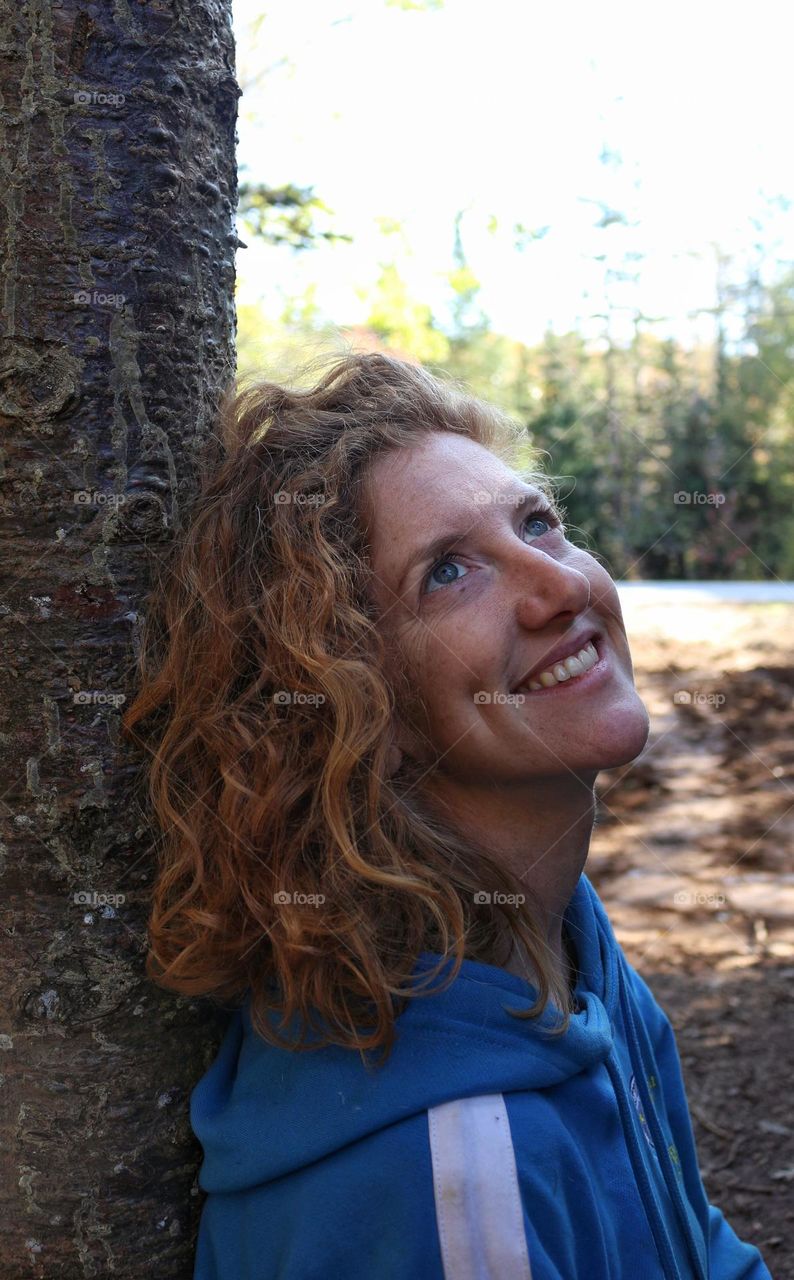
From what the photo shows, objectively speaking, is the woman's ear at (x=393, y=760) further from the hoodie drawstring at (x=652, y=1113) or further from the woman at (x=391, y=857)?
the hoodie drawstring at (x=652, y=1113)

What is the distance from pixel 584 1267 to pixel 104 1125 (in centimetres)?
62

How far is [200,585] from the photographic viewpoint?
151 cm

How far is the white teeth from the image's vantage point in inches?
61.7

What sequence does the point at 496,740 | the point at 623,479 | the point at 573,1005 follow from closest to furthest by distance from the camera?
the point at 496,740 → the point at 573,1005 → the point at 623,479

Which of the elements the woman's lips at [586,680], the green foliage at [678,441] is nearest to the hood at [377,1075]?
the woman's lips at [586,680]

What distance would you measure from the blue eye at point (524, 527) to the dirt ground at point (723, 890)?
1676 mm

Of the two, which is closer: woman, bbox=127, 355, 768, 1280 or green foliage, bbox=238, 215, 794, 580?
woman, bbox=127, 355, 768, 1280

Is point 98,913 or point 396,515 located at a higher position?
point 396,515

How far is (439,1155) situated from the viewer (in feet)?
4.10

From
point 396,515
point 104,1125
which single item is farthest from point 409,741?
point 104,1125

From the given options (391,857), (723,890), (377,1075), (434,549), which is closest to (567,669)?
(434,549)

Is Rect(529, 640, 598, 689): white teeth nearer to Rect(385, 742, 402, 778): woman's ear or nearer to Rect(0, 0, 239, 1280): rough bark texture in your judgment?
Rect(385, 742, 402, 778): woman's ear

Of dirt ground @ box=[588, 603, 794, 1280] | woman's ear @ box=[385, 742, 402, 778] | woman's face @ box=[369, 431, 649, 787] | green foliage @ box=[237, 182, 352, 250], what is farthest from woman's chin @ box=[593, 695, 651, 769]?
green foliage @ box=[237, 182, 352, 250]

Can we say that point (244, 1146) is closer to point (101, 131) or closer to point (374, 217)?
point (101, 131)
